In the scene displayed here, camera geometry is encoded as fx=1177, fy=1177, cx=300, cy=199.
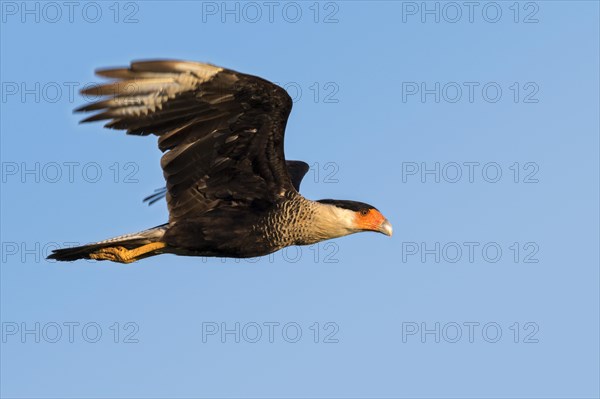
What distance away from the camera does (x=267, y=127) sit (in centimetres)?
1109

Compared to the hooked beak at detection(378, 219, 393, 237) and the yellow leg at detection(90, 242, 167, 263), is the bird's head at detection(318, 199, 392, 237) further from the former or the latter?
the yellow leg at detection(90, 242, 167, 263)

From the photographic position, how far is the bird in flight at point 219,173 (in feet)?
34.9

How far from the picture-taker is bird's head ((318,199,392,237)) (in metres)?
11.8

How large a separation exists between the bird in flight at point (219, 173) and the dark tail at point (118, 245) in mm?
10

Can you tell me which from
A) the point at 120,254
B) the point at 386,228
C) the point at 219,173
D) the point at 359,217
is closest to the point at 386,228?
the point at 386,228

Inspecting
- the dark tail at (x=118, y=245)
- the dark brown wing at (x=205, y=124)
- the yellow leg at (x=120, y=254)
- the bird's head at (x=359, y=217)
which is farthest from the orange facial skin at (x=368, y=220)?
the yellow leg at (x=120, y=254)

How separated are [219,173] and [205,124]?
67 cm

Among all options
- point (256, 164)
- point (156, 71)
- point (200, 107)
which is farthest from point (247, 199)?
point (156, 71)

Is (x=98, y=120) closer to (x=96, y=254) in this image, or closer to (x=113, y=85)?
(x=113, y=85)

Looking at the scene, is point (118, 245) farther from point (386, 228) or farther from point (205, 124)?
→ point (386, 228)

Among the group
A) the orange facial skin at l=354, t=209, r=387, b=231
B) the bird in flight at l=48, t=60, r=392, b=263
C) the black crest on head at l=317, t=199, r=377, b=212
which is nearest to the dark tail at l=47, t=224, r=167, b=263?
the bird in flight at l=48, t=60, r=392, b=263

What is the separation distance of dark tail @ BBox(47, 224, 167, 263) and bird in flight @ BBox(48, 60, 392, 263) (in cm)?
1

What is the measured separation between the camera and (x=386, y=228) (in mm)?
11820

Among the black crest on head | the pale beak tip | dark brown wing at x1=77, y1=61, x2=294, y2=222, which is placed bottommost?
the pale beak tip
